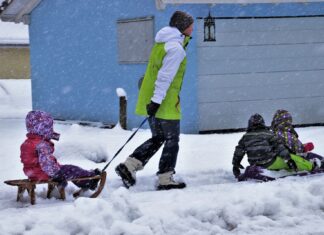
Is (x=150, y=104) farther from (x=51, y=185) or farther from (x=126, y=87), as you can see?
(x=126, y=87)

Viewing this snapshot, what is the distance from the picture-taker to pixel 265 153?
7.18 m

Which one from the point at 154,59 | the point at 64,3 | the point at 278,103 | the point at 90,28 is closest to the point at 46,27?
the point at 64,3

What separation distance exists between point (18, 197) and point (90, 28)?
393 inches

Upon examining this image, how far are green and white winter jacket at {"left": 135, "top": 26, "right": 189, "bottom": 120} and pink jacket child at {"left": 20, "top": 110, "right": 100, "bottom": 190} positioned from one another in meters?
1.13

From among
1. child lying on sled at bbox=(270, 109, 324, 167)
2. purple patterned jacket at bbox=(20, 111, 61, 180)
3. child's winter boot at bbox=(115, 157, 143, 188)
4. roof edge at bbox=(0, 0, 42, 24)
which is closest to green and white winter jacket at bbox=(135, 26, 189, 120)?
child's winter boot at bbox=(115, 157, 143, 188)

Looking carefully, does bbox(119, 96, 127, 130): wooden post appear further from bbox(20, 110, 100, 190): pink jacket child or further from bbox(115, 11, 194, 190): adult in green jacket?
bbox(20, 110, 100, 190): pink jacket child

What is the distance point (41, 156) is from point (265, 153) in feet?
8.81

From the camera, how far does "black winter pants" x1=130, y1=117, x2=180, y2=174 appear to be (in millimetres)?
6789

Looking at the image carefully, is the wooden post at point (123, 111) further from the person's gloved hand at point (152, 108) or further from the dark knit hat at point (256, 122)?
the person's gloved hand at point (152, 108)

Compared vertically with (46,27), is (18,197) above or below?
below

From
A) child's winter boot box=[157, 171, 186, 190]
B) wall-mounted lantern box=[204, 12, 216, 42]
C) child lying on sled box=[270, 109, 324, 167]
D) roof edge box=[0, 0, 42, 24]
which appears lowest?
child's winter boot box=[157, 171, 186, 190]

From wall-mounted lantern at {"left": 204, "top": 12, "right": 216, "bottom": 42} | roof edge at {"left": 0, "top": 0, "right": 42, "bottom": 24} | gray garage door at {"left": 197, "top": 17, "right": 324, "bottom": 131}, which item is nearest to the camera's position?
wall-mounted lantern at {"left": 204, "top": 12, "right": 216, "bottom": 42}

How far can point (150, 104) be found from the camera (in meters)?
6.57

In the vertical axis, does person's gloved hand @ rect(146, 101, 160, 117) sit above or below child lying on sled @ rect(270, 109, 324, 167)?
above
